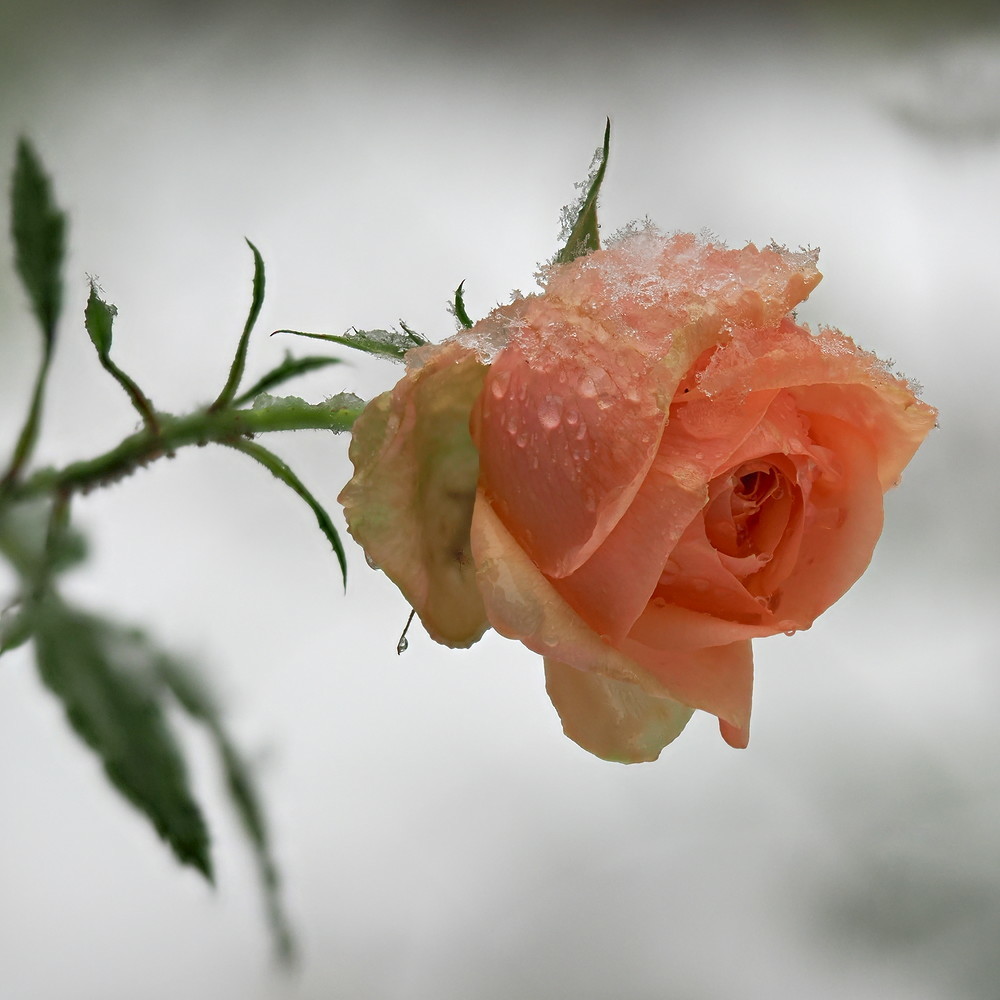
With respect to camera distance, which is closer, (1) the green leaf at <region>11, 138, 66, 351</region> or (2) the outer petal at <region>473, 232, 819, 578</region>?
(2) the outer petal at <region>473, 232, 819, 578</region>

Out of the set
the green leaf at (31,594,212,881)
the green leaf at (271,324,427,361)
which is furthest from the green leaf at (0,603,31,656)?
the green leaf at (271,324,427,361)

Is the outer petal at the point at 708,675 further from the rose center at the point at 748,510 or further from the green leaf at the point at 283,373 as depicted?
the green leaf at the point at 283,373

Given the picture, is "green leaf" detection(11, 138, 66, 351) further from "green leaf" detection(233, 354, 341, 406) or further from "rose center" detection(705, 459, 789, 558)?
"rose center" detection(705, 459, 789, 558)

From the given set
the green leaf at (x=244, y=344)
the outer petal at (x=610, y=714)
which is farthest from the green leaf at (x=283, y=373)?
the outer petal at (x=610, y=714)

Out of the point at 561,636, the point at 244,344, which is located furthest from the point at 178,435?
the point at 561,636

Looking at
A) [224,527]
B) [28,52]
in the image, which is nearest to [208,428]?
[224,527]

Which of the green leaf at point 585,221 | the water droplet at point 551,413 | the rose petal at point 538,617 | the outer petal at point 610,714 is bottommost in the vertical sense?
the rose petal at point 538,617

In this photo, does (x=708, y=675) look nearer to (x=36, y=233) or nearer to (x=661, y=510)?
(x=661, y=510)
